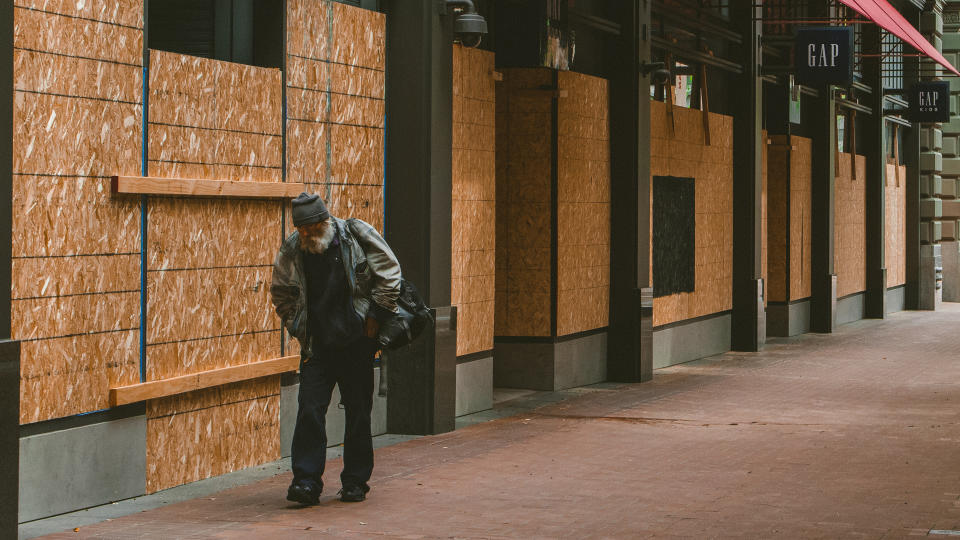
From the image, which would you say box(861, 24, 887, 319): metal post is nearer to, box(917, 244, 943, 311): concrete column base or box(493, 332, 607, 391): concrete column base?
box(917, 244, 943, 311): concrete column base

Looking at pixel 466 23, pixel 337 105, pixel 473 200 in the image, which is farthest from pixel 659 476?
pixel 466 23

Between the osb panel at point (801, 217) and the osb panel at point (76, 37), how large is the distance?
16.0 metres

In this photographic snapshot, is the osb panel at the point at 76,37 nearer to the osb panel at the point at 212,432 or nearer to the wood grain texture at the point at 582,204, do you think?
the osb panel at the point at 212,432

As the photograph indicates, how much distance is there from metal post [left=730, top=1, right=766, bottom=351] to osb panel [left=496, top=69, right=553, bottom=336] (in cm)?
643

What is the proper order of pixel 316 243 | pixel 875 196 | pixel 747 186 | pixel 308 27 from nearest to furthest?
pixel 316 243, pixel 308 27, pixel 747 186, pixel 875 196

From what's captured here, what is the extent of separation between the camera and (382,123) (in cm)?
1173

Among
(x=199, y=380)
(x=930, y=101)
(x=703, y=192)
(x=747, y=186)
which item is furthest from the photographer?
(x=930, y=101)

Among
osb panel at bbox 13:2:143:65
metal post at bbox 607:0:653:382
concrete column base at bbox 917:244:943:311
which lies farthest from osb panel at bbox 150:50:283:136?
concrete column base at bbox 917:244:943:311

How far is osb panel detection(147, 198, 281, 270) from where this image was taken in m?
9.08

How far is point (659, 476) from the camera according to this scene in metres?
9.80

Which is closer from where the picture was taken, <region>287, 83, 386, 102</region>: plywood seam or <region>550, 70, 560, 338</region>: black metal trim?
<region>287, 83, 386, 102</region>: plywood seam

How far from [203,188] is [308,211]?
3.78 ft

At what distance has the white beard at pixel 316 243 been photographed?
8648mm

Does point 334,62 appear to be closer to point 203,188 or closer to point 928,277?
point 203,188
